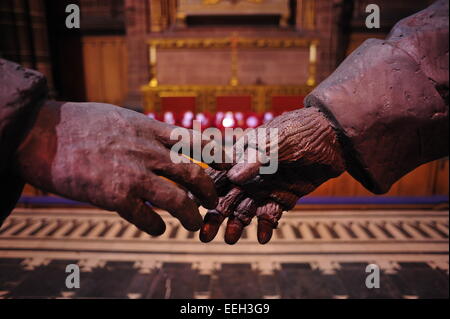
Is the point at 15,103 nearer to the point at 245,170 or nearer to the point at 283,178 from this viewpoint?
the point at 245,170

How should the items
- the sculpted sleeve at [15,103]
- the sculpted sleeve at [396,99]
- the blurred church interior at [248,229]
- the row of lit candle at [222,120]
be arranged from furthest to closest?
1. the row of lit candle at [222,120]
2. the blurred church interior at [248,229]
3. the sculpted sleeve at [396,99]
4. the sculpted sleeve at [15,103]

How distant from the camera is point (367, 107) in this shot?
3.03ft

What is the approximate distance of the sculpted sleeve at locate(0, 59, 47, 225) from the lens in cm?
78

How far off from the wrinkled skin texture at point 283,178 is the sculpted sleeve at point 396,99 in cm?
6

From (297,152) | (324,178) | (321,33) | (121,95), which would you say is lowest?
(121,95)

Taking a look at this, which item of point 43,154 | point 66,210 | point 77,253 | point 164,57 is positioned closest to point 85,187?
point 43,154

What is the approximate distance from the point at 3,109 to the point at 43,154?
14cm

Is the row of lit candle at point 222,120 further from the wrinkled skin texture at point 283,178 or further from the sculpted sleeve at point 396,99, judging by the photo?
the sculpted sleeve at point 396,99

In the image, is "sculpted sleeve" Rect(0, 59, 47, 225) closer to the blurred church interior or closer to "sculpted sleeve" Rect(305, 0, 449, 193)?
"sculpted sleeve" Rect(305, 0, 449, 193)

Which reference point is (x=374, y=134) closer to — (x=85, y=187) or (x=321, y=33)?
(x=85, y=187)

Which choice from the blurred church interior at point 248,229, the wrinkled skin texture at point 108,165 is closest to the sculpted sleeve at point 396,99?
the wrinkled skin texture at point 108,165

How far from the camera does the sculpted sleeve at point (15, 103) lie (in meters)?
0.78

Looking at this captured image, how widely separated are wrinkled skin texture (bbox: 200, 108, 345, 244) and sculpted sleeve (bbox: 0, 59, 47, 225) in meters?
0.55

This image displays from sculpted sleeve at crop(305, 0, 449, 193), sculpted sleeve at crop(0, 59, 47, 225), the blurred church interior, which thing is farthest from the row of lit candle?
sculpted sleeve at crop(0, 59, 47, 225)
